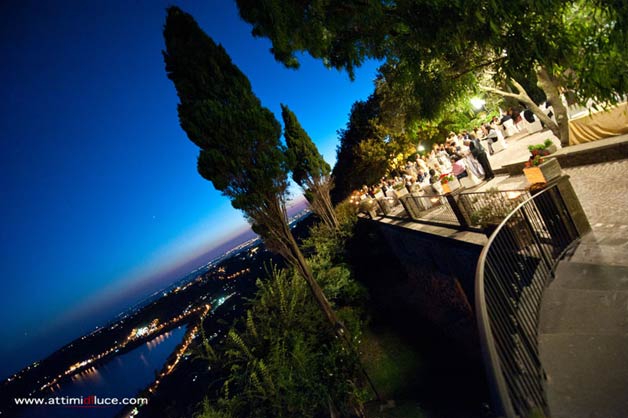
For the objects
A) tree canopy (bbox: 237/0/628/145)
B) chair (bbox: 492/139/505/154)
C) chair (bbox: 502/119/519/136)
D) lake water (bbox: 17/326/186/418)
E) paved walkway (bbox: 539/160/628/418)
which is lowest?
lake water (bbox: 17/326/186/418)

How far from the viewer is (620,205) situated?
5422 mm

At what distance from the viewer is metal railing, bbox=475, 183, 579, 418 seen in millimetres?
2334

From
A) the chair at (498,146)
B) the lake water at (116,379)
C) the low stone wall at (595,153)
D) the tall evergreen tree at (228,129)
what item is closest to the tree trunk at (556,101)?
the low stone wall at (595,153)

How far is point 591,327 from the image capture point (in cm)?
317

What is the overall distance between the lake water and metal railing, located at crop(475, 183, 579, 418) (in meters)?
51.0

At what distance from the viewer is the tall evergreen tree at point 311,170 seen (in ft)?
62.0

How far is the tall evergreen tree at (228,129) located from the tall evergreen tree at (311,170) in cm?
1162

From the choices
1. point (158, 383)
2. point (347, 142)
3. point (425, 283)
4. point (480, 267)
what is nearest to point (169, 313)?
point (158, 383)

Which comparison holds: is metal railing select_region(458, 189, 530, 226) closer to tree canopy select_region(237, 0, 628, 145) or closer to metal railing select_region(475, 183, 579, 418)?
metal railing select_region(475, 183, 579, 418)

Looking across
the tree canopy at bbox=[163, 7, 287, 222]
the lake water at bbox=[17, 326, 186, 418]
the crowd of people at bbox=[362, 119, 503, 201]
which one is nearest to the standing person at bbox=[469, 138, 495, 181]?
the crowd of people at bbox=[362, 119, 503, 201]

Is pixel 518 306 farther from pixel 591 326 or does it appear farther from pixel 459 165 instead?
pixel 459 165

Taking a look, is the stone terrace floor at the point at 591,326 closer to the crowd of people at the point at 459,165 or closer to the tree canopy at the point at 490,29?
the tree canopy at the point at 490,29

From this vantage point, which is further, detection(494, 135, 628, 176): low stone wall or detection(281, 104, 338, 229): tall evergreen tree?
detection(281, 104, 338, 229): tall evergreen tree

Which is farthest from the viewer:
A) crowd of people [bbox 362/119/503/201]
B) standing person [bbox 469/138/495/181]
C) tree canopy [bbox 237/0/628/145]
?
crowd of people [bbox 362/119/503/201]
